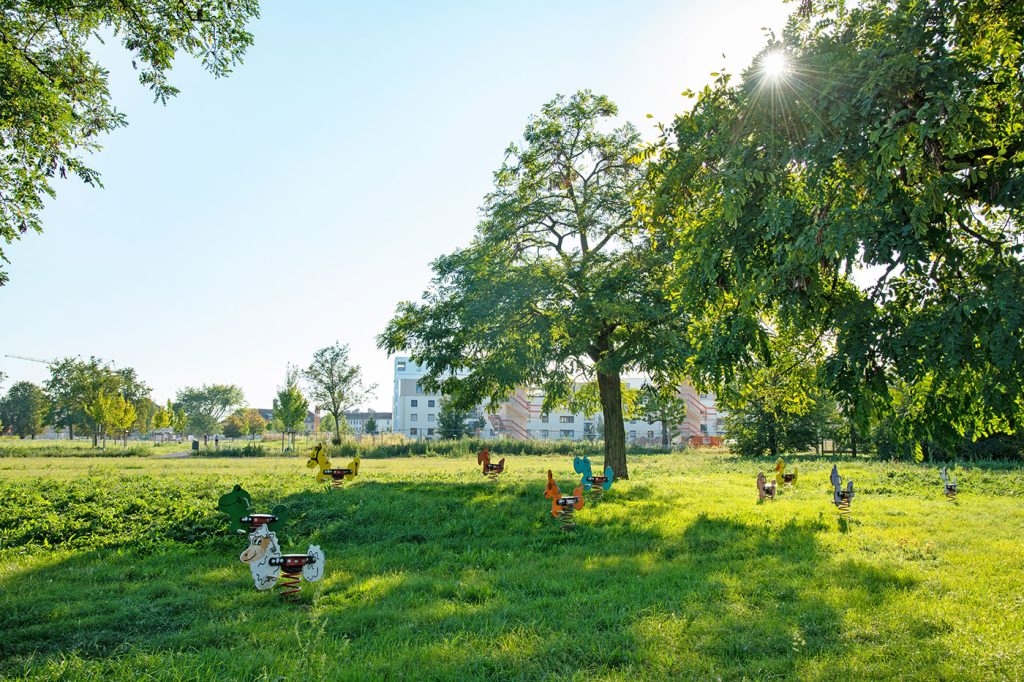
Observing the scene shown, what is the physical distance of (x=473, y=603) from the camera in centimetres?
679

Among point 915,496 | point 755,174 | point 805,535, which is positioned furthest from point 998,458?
point 755,174

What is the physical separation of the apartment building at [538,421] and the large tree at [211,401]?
33334mm

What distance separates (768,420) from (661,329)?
25.7m

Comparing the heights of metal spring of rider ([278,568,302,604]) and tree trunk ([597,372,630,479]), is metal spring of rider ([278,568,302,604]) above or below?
below

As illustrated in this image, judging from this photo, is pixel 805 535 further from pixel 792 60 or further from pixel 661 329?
pixel 792 60

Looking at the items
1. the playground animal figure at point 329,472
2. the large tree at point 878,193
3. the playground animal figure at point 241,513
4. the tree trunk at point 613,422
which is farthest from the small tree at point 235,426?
the large tree at point 878,193

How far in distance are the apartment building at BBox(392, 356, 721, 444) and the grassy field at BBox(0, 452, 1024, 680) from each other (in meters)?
59.4

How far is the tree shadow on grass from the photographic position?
5098 mm

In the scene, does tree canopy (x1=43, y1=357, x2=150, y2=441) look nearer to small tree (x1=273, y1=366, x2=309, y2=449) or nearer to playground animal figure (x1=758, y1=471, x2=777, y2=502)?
small tree (x1=273, y1=366, x2=309, y2=449)

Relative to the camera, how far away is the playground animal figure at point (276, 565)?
22.7 ft

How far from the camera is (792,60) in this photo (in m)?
6.43

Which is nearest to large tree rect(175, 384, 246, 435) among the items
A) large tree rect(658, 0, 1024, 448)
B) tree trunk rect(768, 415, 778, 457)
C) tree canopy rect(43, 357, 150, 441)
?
tree canopy rect(43, 357, 150, 441)

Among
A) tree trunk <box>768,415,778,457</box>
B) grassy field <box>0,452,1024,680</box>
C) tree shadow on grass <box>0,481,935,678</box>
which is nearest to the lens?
grassy field <box>0,452,1024,680</box>

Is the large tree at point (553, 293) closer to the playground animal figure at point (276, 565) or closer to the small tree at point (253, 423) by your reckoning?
the playground animal figure at point (276, 565)
